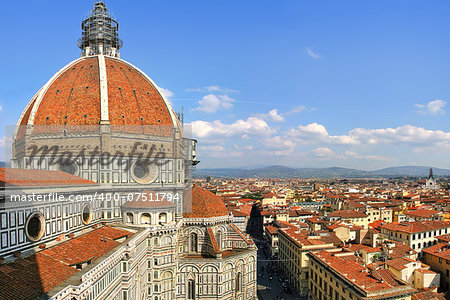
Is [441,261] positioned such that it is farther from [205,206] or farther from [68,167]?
[68,167]

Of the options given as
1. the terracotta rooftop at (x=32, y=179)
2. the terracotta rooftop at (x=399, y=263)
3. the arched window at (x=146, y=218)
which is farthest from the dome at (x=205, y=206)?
the terracotta rooftop at (x=399, y=263)

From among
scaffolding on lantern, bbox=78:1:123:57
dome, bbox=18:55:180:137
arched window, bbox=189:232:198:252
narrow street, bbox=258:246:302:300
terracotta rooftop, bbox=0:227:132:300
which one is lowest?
narrow street, bbox=258:246:302:300

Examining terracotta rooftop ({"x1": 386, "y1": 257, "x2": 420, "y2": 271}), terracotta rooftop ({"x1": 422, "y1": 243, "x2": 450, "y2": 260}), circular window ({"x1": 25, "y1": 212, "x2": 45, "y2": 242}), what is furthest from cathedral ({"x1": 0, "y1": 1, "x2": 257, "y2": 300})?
terracotta rooftop ({"x1": 422, "y1": 243, "x2": 450, "y2": 260})

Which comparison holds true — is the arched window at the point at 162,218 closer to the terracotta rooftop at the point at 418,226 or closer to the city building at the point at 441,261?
the city building at the point at 441,261

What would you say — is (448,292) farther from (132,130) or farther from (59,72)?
(59,72)

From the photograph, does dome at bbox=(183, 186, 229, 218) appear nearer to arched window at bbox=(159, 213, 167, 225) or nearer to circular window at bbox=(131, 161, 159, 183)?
arched window at bbox=(159, 213, 167, 225)
